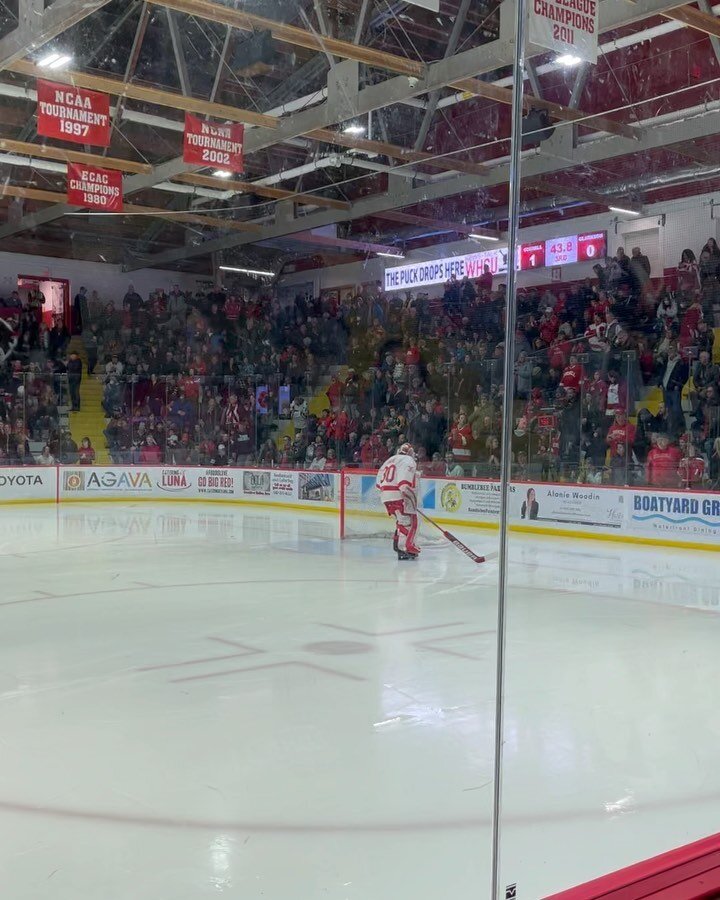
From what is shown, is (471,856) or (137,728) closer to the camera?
(471,856)

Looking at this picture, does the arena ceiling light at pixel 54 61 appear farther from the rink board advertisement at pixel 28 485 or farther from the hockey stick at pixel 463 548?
the rink board advertisement at pixel 28 485

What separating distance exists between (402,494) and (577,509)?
6.91 ft

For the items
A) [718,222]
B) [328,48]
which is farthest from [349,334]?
[328,48]

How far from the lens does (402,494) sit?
8.47 metres

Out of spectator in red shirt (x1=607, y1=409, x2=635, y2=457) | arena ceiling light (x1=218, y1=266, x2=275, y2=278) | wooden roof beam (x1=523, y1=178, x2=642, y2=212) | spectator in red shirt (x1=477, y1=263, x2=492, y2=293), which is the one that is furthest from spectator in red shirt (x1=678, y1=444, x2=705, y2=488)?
arena ceiling light (x1=218, y1=266, x2=275, y2=278)

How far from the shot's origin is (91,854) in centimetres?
230

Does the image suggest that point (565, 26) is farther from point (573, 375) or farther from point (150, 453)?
point (150, 453)

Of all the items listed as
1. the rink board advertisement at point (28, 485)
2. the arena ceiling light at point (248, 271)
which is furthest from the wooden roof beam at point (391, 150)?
the rink board advertisement at point (28, 485)

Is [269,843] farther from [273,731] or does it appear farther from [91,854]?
[273,731]

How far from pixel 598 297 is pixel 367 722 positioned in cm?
435

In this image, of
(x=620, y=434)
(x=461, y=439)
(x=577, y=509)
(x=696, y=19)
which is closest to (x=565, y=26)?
(x=696, y=19)

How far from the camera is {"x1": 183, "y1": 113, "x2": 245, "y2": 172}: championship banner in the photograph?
821 cm

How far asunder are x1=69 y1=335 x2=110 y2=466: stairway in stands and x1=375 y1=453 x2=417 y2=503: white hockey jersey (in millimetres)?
7304

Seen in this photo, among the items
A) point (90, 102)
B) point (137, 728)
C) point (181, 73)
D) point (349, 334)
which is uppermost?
point (90, 102)
